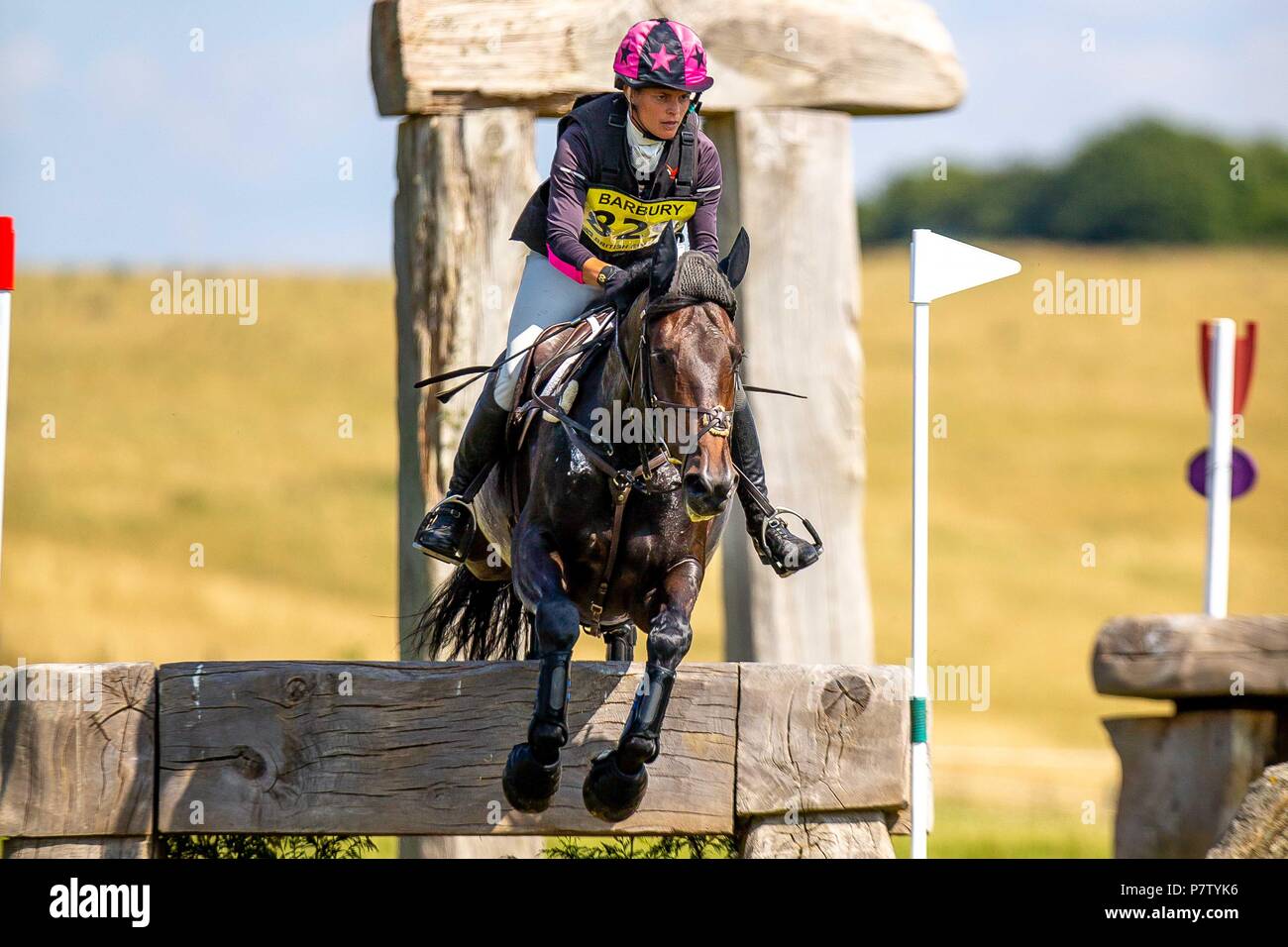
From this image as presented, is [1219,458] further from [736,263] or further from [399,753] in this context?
[399,753]

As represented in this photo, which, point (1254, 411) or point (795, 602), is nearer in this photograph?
point (795, 602)

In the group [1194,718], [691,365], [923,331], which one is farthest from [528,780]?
[1194,718]

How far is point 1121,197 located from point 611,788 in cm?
5581

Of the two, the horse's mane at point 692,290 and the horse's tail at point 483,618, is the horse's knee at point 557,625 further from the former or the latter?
the horse's tail at point 483,618

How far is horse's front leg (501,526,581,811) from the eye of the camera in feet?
15.4

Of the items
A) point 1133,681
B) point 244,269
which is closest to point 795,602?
point 1133,681

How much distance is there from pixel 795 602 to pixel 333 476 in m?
22.4

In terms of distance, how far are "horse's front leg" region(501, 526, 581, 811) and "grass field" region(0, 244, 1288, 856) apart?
6126 millimetres

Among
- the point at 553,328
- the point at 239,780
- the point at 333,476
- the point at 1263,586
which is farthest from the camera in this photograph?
the point at 333,476

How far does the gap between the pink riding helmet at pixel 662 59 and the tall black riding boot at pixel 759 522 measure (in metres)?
1.03

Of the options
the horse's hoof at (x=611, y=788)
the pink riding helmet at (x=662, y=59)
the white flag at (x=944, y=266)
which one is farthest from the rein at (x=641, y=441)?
the white flag at (x=944, y=266)

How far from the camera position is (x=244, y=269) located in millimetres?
39719

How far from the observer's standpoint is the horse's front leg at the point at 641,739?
15.5 feet

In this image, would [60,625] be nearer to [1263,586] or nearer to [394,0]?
[394,0]
